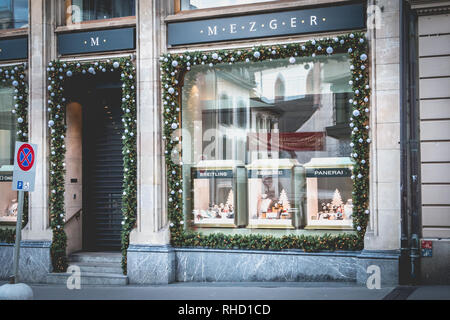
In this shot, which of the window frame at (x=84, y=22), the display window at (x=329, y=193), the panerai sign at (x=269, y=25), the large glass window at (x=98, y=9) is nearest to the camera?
the panerai sign at (x=269, y=25)

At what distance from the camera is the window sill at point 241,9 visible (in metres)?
11.6

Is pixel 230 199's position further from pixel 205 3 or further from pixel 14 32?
Result: pixel 14 32

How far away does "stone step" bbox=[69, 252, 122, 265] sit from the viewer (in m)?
13.3

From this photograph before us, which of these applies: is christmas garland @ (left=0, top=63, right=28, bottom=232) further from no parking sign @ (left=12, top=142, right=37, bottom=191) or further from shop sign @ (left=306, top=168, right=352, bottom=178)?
shop sign @ (left=306, top=168, right=352, bottom=178)

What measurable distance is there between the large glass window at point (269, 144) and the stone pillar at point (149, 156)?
2.29 feet

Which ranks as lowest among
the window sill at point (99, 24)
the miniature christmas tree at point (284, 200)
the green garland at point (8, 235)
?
the green garland at point (8, 235)

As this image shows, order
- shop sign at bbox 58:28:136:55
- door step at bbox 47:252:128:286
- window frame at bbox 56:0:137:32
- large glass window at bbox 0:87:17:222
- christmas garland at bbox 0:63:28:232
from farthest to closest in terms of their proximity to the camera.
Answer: large glass window at bbox 0:87:17:222 → christmas garland at bbox 0:63:28:232 → window frame at bbox 56:0:137:32 → shop sign at bbox 58:28:136:55 → door step at bbox 47:252:128:286

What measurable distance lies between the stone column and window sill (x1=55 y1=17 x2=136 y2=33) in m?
0.48

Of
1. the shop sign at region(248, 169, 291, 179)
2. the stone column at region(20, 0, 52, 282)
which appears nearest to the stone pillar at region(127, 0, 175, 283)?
the shop sign at region(248, 169, 291, 179)

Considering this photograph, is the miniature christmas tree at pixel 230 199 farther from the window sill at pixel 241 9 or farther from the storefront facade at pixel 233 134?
the window sill at pixel 241 9

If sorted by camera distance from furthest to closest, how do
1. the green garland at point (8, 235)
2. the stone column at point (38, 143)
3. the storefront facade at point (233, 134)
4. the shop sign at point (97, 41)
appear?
1. the green garland at point (8, 235)
2. the stone column at point (38, 143)
3. the shop sign at point (97, 41)
4. the storefront facade at point (233, 134)

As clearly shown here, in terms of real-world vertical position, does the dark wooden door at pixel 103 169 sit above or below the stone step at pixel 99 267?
above

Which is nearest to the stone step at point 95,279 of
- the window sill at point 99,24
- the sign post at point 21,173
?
the sign post at point 21,173

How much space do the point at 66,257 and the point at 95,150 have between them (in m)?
2.92
